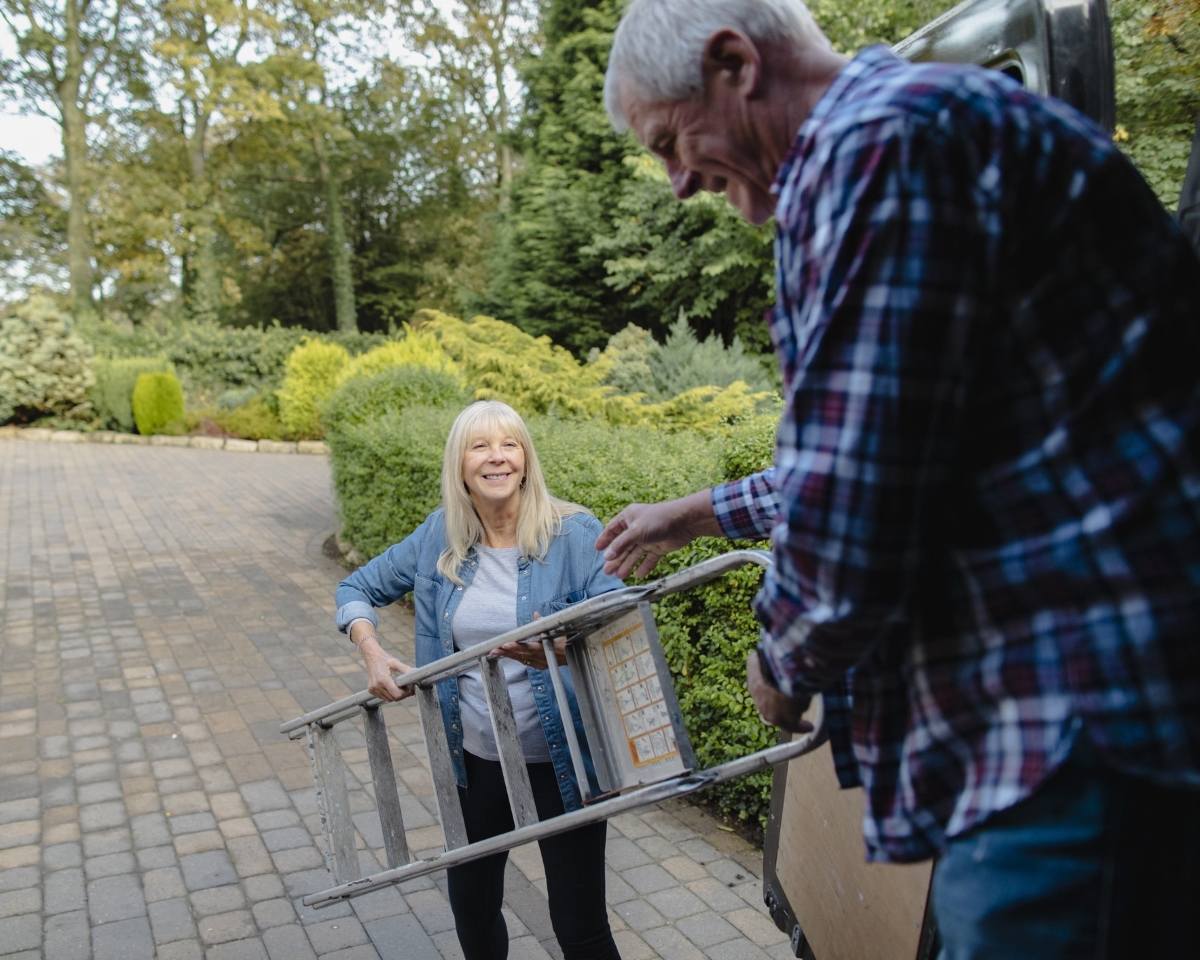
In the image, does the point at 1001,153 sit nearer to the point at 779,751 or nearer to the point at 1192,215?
the point at 779,751

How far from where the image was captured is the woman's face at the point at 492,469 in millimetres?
2777

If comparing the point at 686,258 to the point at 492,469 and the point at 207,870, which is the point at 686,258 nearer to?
the point at 207,870

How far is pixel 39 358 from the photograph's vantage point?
70.2 feet

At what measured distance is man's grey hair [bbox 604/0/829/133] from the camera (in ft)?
3.84

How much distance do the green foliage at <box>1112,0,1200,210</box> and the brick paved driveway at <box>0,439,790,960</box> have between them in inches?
204

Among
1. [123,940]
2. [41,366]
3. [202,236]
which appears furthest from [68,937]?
[202,236]

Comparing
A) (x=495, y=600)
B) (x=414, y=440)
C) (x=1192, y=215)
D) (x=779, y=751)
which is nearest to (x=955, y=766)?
(x=779, y=751)

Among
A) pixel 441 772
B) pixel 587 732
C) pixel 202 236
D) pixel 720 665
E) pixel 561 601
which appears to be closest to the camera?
pixel 587 732

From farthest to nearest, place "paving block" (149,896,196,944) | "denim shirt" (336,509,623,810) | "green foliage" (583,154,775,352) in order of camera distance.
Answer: "green foliage" (583,154,775,352)
"paving block" (149,896,196,944)
"denim shirt" (336,509,623,810)

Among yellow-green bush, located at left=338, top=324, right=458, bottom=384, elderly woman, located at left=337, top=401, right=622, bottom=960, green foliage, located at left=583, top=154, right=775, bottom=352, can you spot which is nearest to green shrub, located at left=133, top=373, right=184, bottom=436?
yellow-green bush, located at left=338, top=324, right=458, bottom=384

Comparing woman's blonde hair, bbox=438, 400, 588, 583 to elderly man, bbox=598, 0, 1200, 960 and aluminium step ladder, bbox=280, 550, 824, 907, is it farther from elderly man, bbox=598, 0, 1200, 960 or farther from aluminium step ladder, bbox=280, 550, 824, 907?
elderly man, bbox=598, 0, 1200, 960

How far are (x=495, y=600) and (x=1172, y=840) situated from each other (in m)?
1.87

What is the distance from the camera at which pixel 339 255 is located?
33.6 meters

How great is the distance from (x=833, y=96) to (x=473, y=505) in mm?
1874
